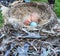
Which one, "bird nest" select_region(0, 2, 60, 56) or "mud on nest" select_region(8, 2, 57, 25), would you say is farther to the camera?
"mud on nest" select_region(8, 2, 57, 25)

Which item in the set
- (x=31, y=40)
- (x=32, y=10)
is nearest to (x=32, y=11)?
(x=32, y=10)

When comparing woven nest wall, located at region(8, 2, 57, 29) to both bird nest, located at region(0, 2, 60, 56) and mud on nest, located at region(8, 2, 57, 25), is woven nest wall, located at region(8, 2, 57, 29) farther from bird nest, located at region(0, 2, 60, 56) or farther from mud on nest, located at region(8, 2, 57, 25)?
bird nest, located at region(0, 2, 60, 56)

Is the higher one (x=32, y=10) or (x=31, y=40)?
(x=32, y=10)

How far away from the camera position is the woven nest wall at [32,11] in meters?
5.11

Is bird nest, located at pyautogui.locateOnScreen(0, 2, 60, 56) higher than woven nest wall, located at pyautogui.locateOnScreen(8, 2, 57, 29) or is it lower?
lower

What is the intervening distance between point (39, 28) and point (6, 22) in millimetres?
433

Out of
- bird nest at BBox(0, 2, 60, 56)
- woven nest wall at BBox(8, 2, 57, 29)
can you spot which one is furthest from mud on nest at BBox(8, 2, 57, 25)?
bird nest at BBox(0, 2, 60, 56)

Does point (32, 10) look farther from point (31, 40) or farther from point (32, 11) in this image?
point (31, 40)

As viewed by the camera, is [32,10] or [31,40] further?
[32,10]

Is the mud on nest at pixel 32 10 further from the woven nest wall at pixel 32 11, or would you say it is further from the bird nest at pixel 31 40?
the bird nest at pixel 31 40

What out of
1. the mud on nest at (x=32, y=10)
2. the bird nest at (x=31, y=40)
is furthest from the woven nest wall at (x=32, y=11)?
the bird nest at (x=31, y=40)

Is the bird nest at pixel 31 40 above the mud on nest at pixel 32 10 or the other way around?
the other way around

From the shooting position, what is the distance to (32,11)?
539 cm

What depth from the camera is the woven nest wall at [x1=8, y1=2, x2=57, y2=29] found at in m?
5.11
